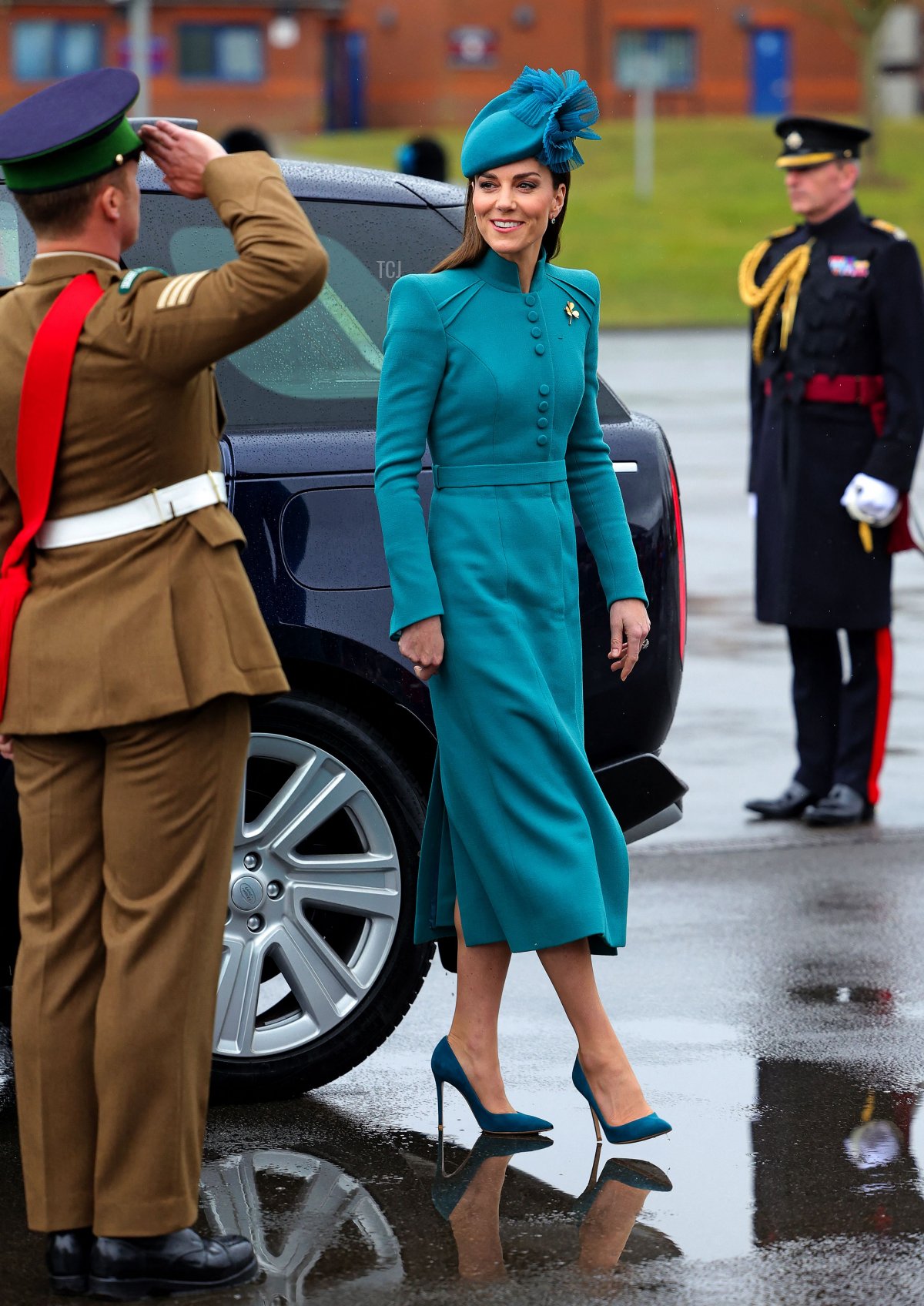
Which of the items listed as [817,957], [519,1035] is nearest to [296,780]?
[519,1035]

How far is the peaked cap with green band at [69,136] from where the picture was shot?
10.7 feet

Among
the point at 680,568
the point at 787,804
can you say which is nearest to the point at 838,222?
the point at 787,804

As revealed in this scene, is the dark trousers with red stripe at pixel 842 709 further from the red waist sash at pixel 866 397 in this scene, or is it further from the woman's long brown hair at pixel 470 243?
the woman's long brown hair at pixel 470 243

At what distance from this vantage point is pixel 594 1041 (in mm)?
4168

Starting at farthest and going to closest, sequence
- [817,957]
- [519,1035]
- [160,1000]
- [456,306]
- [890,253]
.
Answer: [890,253], [817,957], [519,1035], [456,306], [160,1000]

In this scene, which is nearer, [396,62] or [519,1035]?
[519,1035]

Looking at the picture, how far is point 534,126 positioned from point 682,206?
151ft

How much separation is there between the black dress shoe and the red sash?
109 cm

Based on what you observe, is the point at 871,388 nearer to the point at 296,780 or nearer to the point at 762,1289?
the point at 296,780

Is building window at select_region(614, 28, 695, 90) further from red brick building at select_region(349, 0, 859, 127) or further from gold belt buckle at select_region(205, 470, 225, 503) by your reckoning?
gold belt buckle at select_region(205, 470, 225, 503)

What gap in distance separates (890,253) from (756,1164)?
3.73 meters

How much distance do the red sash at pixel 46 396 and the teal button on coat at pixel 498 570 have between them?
80 cm

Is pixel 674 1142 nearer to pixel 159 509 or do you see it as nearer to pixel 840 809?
pixel 159 509

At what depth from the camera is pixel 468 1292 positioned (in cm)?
351
